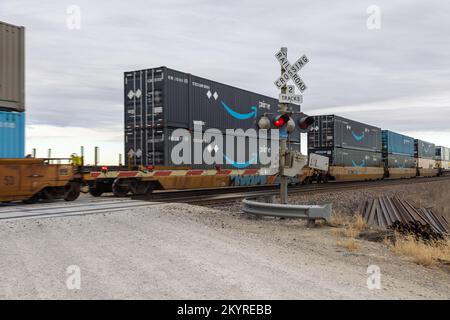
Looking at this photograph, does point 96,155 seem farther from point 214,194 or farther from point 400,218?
point 400,218

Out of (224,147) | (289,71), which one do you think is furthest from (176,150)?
(289,71)

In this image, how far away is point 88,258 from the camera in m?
5.18

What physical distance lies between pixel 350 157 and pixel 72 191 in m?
23.9

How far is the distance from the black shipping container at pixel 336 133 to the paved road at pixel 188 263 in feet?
73.7

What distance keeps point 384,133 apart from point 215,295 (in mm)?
39552

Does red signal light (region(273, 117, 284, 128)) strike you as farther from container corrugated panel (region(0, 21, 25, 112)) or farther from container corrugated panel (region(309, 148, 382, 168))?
container corrugated panel (region(309, 148, 382, 168))

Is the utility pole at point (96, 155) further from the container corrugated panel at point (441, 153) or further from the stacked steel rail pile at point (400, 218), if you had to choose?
the container corrugated panel at point (441, 153)

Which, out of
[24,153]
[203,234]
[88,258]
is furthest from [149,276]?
[24,153]

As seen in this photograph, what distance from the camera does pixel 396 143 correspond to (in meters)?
42.3

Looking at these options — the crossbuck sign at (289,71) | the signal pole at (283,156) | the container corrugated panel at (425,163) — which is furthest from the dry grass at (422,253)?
the container corrugated panel at (425,163)

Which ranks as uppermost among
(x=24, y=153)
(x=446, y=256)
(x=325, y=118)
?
(x=325, y=118)

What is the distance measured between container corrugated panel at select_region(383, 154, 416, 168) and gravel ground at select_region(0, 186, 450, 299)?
3423 centimetres

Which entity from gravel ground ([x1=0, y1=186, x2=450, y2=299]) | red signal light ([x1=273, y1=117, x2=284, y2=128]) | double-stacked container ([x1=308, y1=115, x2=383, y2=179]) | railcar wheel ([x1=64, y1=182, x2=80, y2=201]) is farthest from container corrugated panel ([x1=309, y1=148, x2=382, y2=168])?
gravel ground ([x1=0, y1=186, x2=450, y2=299])
